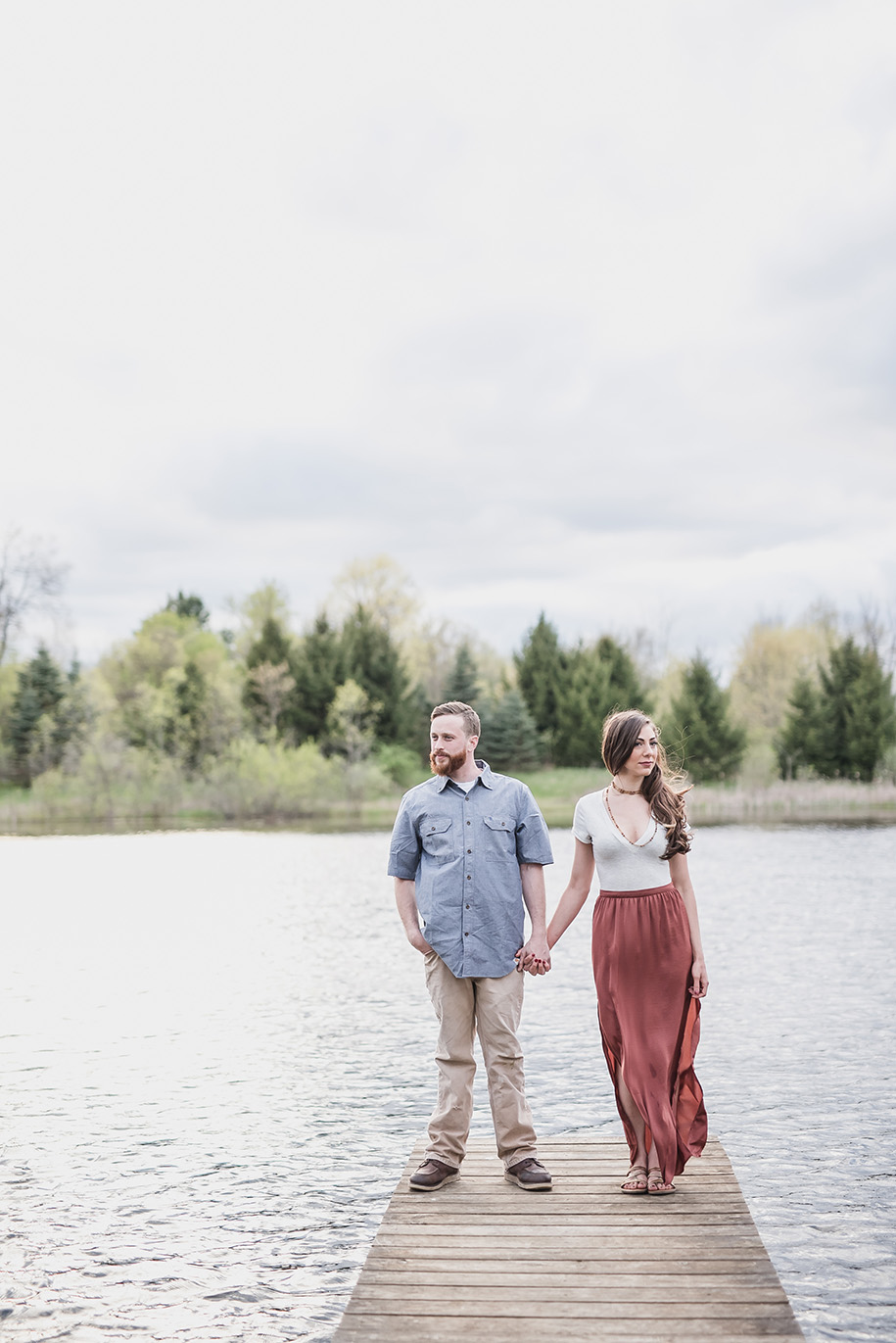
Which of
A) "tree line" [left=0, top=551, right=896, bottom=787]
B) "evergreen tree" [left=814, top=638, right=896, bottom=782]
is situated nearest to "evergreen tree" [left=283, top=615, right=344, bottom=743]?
"tree line" [left=0, top=551, right=896, bottom=787]

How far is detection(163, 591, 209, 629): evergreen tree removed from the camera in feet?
280

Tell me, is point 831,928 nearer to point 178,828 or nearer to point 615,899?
point 615,899

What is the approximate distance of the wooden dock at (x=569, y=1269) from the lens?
13.1 ft

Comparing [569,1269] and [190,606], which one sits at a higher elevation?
[190,606]

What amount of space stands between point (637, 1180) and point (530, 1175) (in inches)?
17.0

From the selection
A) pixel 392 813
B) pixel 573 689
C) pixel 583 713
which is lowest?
pixel 392 813

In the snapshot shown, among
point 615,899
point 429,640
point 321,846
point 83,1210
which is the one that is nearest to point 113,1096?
point 83,1210

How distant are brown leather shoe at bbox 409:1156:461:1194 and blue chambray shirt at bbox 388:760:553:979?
788 millimetres

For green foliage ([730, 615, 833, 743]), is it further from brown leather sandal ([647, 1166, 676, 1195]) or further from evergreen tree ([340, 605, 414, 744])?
brown leather sandal ([647, 1166, 676, 1195])

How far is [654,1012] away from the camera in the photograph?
17.1 feet

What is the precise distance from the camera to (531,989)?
13.8 m

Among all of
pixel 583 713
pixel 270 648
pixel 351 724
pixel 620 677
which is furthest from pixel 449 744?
pixel 620 677

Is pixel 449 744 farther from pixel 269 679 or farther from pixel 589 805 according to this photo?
pixel 269 679

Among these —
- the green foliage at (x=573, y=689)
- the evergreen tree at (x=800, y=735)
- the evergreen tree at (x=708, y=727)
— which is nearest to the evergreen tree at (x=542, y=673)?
the green foliage at (x=573, y=689)
